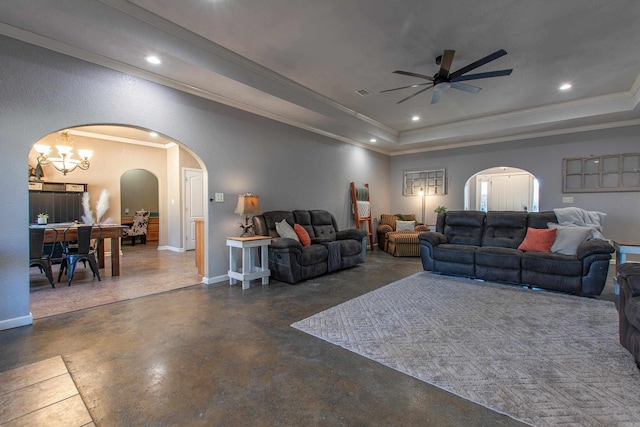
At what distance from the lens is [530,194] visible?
29.6 feet

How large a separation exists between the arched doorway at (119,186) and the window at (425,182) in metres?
5.40

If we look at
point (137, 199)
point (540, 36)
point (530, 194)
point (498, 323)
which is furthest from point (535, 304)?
point (137, 199)

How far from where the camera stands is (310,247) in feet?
14.9

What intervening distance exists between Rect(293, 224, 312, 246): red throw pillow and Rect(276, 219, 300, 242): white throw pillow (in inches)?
3.4

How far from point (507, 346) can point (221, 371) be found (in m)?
2.19

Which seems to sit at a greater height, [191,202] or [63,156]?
[63,156]

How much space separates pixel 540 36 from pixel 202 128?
4232mm

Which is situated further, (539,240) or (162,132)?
(539,240)

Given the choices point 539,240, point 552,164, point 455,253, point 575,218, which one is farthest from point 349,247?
point 552,164

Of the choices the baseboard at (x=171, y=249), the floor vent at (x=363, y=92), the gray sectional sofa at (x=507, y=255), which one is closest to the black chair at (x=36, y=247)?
the baseboard at (x=171, y=249)

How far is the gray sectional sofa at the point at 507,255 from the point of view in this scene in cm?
360

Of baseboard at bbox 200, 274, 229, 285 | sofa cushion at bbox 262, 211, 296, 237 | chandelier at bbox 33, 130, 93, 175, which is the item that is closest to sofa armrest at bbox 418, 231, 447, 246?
sofa cushion at bbox 262, 211, 296, 237

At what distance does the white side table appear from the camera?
13.4ft

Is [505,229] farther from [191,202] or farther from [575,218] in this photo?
[191,202]
